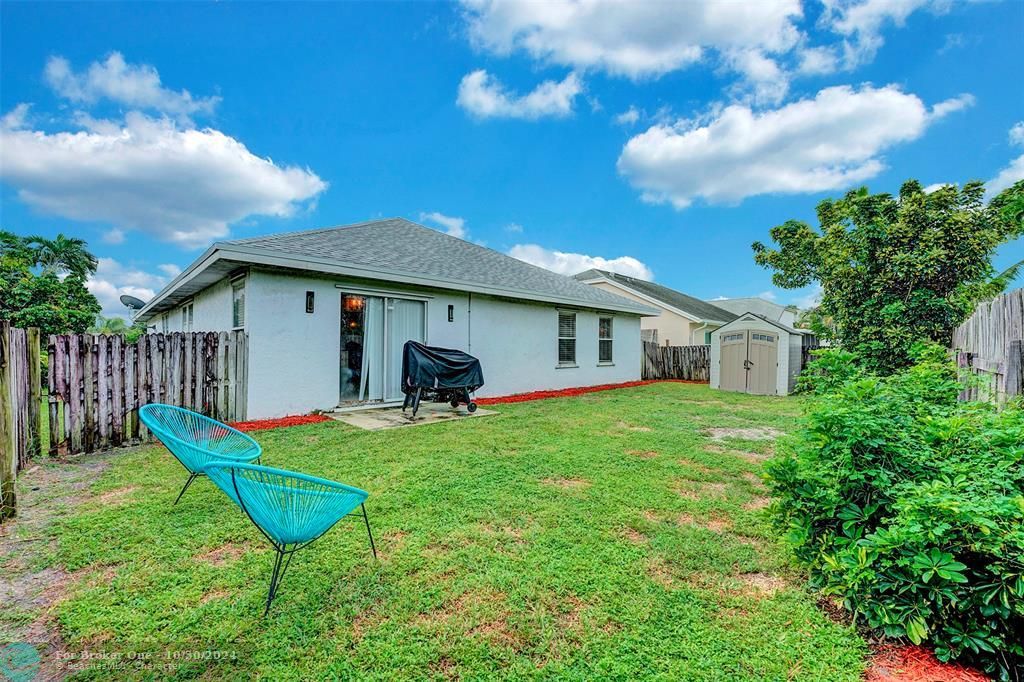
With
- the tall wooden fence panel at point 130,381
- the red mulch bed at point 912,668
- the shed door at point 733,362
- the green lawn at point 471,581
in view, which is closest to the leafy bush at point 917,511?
the red mulch bed at point 912,668

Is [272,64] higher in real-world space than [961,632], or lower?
higher

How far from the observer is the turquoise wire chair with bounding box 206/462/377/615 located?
206cm

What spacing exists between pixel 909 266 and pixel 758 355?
5338mm

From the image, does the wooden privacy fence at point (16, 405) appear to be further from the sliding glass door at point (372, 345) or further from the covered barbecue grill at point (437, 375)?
the covered barbecue grill at point (437, 375)

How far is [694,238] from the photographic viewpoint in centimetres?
1883

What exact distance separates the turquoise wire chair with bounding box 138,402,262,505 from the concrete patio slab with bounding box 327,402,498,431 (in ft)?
8.71

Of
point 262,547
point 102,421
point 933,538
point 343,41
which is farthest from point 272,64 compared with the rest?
point 933,538

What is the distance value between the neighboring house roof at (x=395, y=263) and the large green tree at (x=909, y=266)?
6.13 meters

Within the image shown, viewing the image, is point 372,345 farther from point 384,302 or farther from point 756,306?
point 756,306

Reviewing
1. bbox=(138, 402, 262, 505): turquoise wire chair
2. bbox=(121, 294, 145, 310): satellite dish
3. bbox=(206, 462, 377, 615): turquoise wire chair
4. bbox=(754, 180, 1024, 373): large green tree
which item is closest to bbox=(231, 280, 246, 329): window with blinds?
bbox=(138, 402, 262, 505): turquoise wire chair

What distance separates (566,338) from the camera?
40.5 ft

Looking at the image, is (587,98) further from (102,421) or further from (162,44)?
(102,421)

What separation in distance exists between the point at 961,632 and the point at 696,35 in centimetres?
973

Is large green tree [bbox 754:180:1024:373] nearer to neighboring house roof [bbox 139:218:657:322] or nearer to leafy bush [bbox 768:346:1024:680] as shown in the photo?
leafy bush [bbox 768:346:1024:680]
